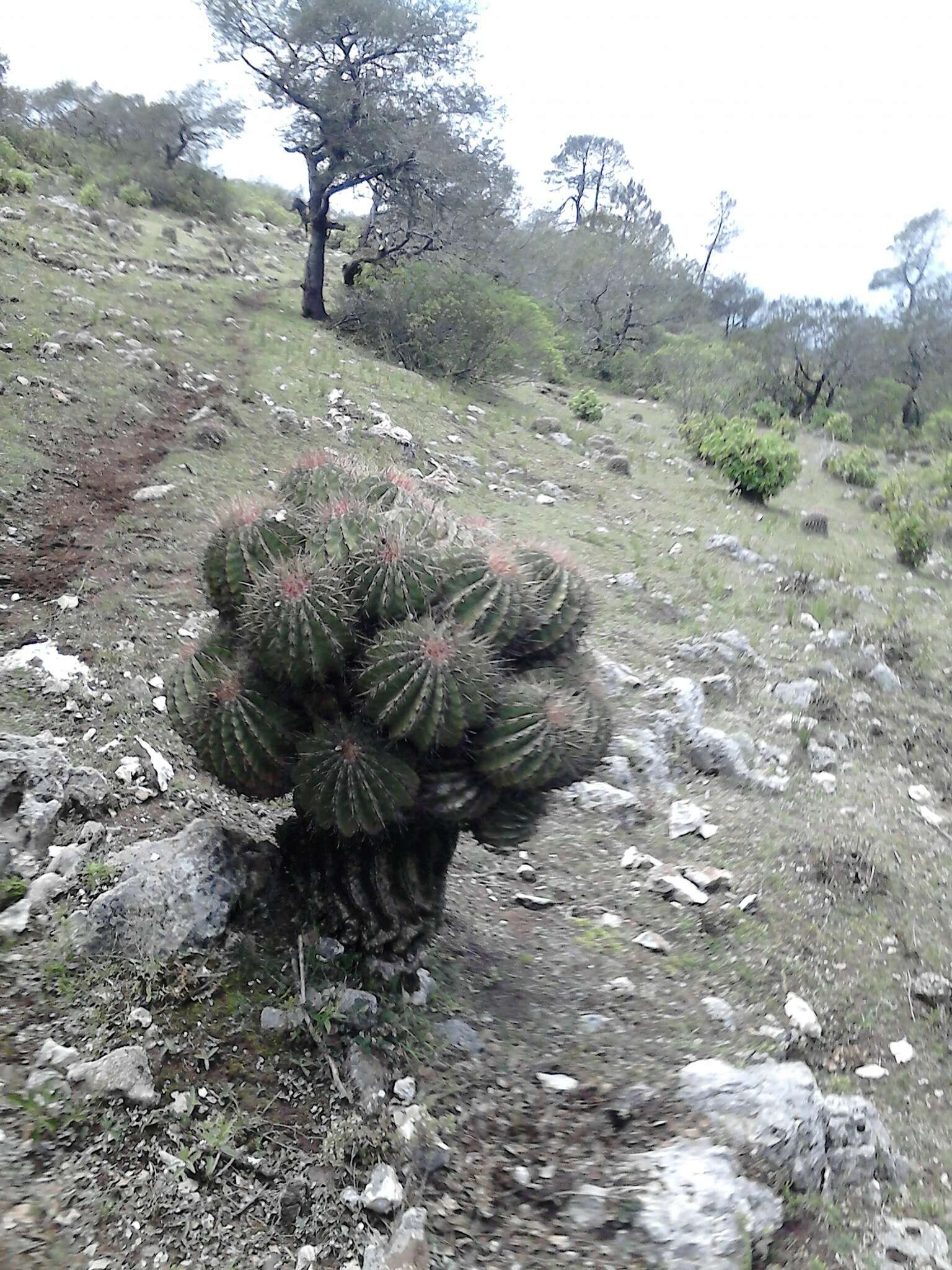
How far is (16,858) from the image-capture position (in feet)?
10.1

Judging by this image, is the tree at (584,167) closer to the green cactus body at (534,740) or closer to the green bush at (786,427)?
the green bush at (786,427)

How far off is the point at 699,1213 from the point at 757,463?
44.0 ft

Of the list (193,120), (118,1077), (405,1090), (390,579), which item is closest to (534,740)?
(390,579)

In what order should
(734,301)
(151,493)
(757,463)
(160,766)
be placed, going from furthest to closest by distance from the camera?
(734,301) < (757,463) < (151,493) < (160,766)

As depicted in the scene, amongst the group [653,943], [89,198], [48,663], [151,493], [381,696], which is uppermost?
[89,198]

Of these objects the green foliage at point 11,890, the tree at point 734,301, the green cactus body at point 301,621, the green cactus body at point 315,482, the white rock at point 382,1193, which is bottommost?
the white rock at point 382,1193

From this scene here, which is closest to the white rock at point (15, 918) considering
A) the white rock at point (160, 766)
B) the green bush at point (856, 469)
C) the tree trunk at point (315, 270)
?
the white rock at point (160, 766)

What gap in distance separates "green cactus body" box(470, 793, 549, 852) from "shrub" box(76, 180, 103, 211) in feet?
59.9

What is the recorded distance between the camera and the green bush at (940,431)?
24.7 meters

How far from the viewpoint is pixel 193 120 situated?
28109 mm

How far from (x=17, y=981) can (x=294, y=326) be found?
14413 mm

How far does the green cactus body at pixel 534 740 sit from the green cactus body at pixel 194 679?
0.98 meters

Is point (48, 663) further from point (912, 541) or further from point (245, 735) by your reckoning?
point (912, 541)

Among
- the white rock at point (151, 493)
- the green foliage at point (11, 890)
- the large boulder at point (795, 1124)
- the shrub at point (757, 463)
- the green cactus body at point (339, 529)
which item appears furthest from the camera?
the shrub at point (757, 463)
